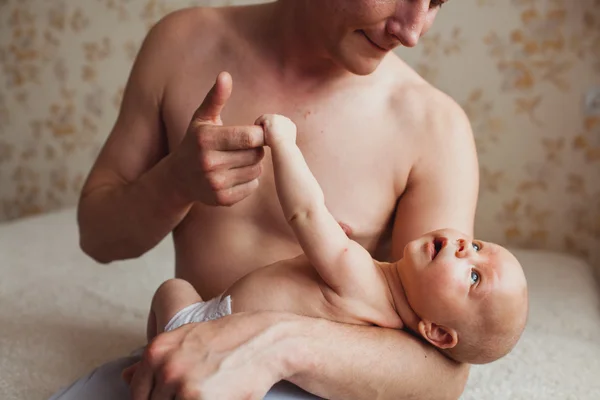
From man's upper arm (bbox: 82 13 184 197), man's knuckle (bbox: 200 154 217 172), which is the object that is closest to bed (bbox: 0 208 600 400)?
man's upper arm (bbox: 82 13 184 197)

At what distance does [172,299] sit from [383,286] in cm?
32

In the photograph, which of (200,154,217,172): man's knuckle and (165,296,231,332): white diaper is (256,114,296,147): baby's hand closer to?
(200,154,217,172): man's knuckle

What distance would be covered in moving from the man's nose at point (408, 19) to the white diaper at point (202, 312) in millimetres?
447

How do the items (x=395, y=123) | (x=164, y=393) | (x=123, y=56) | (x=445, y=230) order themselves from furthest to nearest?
1. (x=123, y=56)
2. (x=395, y=123)
3. (x=445, y=230)
4. (x=164, y=393)

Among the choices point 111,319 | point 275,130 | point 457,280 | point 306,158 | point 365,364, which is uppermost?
point 275,130

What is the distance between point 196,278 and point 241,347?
300 millimetres

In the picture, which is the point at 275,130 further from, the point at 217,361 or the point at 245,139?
the point at 217,361

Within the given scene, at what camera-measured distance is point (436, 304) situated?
1.01m

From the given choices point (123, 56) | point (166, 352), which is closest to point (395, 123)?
point (166, 352)

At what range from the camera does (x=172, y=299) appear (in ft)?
3.63

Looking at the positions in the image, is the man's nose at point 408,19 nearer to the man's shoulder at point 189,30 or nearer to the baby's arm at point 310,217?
the baby's arm at point 310,217

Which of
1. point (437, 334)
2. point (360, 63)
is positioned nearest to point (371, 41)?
point (360, 63)

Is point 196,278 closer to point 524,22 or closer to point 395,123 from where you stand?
point 395,123

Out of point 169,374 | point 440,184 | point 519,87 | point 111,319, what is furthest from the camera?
point 519,87
